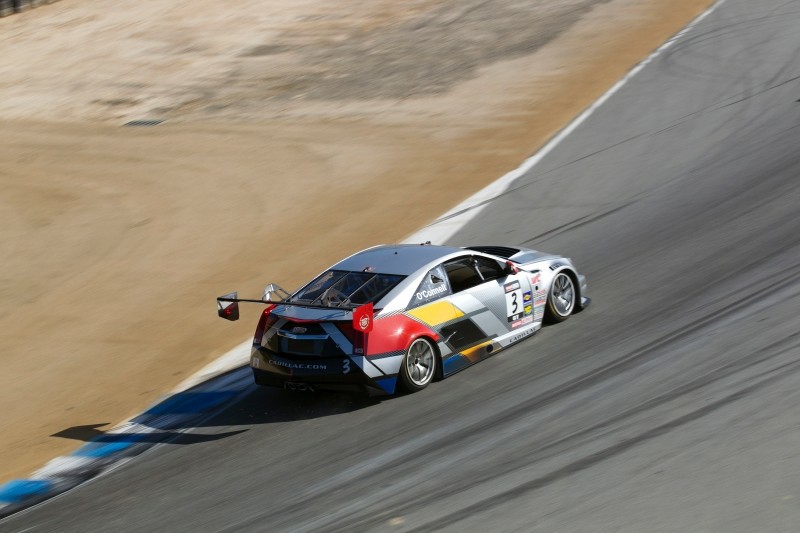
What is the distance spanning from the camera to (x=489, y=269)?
465 inches

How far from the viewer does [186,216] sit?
19.1m

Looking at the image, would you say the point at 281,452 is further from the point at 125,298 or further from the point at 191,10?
the point at 191,10

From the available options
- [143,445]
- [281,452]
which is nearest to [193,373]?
[143,445]

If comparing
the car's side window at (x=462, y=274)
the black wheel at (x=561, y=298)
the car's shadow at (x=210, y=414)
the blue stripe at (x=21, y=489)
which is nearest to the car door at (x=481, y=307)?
the car's side window at (x=462, y=274)

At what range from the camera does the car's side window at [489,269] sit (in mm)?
11727

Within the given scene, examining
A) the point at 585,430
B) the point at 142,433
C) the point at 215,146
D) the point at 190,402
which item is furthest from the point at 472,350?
the point at 215,146

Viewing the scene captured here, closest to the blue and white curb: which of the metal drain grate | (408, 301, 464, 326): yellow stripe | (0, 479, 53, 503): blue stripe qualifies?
(0, 479, 53, 503): blue stripe

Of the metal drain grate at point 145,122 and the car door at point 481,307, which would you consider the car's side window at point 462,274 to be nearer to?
the car door at point 481,307

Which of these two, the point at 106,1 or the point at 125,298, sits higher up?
the point at 106,1

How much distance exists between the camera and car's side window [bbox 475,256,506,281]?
11.7 m

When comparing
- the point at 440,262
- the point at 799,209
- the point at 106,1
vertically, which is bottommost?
the point at 799,209

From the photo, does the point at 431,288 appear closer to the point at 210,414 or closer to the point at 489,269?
the point at 489,269

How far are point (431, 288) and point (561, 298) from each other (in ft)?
6.65

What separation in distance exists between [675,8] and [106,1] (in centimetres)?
2010
